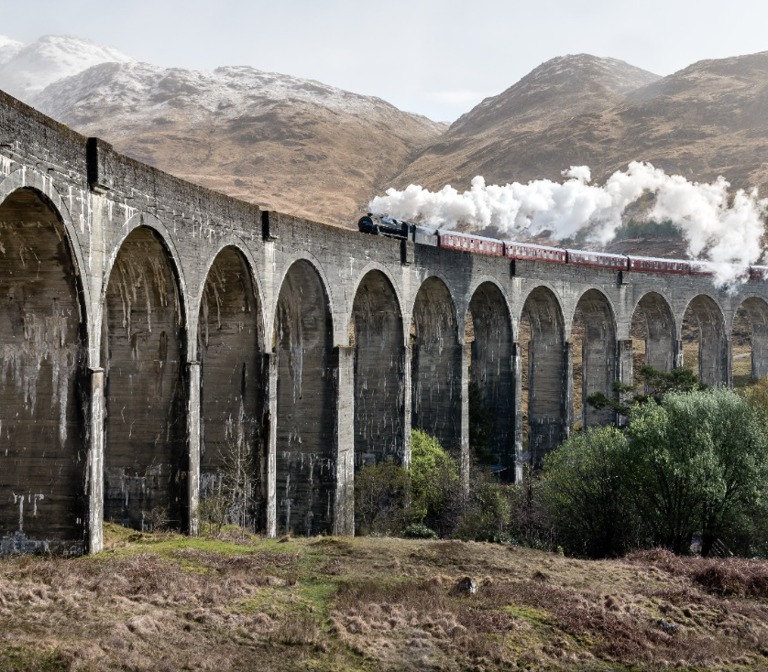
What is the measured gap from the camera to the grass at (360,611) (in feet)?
38.9

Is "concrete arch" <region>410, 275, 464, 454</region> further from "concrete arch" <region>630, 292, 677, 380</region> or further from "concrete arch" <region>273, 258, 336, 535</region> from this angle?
"concrete arch" <region>630, 292, 677, 380</region>

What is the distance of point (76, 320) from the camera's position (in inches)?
607

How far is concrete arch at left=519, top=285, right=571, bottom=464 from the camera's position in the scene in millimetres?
41219

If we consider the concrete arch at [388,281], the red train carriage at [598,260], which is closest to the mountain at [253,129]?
the red train carriage at [598,260]

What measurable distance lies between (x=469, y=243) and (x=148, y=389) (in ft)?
71.8

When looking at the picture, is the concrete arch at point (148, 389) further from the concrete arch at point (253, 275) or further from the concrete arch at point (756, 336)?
the concrete arch at point (756, 336)

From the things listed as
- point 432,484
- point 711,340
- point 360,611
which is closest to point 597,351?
point 711,340

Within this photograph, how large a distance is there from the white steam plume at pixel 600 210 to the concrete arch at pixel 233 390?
3308cm

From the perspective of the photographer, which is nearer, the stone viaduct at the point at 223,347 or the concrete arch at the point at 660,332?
the stone viaduct at the point at 223,347

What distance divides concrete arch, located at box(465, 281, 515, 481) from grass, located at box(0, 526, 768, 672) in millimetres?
18919

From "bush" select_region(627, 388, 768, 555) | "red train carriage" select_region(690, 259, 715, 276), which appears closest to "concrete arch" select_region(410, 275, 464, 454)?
"bush" select_region(627, 388, 768, 555)

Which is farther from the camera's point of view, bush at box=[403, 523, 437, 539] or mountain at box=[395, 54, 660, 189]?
mountain at box=[395, 54, 660, 189]

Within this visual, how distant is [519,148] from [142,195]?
121750 millimetres

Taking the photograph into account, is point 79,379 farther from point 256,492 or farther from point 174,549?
point 256,492
